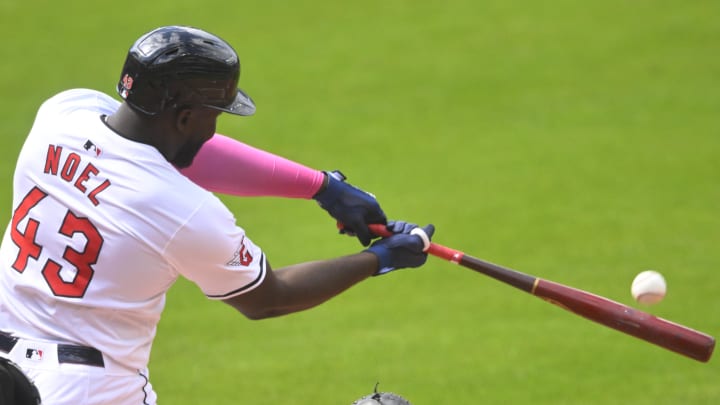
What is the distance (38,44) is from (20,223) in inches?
431

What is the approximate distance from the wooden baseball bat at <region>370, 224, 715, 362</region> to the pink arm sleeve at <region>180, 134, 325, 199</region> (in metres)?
0.41

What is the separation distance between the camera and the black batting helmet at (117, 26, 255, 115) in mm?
3812

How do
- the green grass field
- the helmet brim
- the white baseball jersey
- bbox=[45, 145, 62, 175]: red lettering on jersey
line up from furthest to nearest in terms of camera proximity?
the green grass field, the helmet brim, bbox=[45, 145, 62, 175]: red lettering on jersey, the white baseball jersey

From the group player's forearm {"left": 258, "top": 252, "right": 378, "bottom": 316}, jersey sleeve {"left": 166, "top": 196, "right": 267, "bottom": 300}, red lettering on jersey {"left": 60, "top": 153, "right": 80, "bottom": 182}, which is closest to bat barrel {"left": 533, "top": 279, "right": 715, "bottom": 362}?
player's forearm {"left": 258, "top": 252, "right": 378, "bottom": 316}

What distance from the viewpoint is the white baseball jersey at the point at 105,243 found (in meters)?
3.66

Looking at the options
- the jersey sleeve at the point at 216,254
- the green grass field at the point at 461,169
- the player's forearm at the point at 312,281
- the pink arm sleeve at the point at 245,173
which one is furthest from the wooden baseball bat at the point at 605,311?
the green grass field at the point at 461,169

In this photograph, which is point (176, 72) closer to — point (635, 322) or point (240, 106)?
point (240, 106)

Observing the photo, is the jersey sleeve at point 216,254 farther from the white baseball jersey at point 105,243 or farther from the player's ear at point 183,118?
the player's ear at point 183,118

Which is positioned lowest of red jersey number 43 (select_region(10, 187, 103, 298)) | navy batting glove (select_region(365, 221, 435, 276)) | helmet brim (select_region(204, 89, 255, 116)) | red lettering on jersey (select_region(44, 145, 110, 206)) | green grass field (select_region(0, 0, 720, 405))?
red jersey number 43 (select_region(10, 187, 103, 298))

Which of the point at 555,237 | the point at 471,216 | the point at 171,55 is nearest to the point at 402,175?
the point at 471,216

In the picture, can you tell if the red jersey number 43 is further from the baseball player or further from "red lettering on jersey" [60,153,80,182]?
"red lettering on jersey" [60,153,80,182]

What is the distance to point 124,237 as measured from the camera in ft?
12.0

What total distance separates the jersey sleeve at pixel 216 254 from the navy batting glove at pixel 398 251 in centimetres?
67

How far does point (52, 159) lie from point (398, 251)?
1.48 metres
